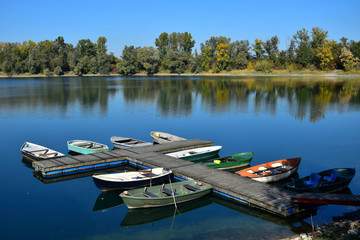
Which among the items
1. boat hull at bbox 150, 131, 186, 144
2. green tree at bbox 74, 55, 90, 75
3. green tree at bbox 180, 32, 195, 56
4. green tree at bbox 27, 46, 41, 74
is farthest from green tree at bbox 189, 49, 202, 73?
boat hull at bbox 150, 131, 186, 144

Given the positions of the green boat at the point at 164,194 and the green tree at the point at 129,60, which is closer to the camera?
the green boat at the point at 164,194

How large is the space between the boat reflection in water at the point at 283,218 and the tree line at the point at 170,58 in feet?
429

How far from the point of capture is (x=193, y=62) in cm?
16012

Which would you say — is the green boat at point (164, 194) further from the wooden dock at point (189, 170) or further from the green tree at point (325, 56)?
the green tree at point (325, 56)

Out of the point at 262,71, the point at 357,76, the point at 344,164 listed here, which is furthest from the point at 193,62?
the point at 344,164

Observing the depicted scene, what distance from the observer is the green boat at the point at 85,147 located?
25.7 meters

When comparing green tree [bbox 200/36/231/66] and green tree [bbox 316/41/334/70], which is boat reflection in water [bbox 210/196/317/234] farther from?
green tree [bbox 200/36/231/66]

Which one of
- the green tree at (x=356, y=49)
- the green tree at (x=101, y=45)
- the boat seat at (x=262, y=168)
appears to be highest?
the green tree at (x=101, y=45)

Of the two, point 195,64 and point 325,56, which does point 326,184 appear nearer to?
point 325,56

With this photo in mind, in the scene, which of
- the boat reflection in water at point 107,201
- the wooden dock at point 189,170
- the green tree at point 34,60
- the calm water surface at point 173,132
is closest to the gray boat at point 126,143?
the wooden dock at point 189,170

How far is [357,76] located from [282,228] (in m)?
127

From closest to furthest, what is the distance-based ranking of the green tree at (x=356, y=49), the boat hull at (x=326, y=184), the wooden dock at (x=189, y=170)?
1. the wooden dock at (x=189, y=170)
2. the boat hull at (x=326, y=184)
3. the green tree at (x=356, y=49)

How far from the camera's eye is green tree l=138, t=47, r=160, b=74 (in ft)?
509

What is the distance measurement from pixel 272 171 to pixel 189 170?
4.98 meters
